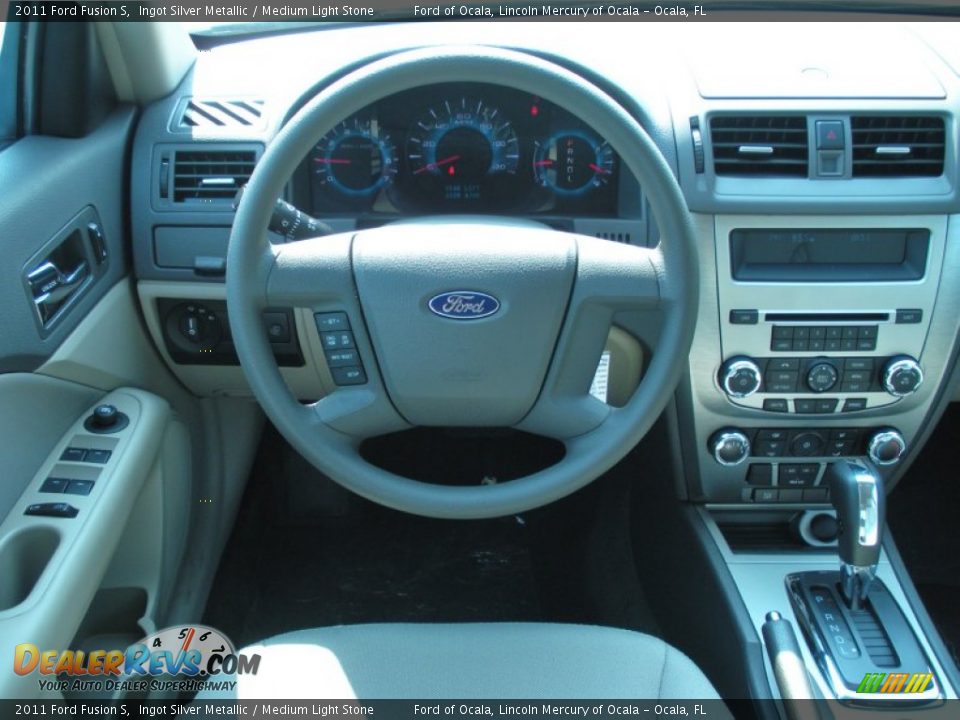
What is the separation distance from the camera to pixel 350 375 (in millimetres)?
1393

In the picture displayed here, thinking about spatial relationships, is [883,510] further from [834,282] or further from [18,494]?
[18,494]

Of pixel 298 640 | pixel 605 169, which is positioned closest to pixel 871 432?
pixel 605 169

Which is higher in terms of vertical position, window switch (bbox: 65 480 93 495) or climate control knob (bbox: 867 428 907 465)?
window switch (bbox: 65 480 93 495)

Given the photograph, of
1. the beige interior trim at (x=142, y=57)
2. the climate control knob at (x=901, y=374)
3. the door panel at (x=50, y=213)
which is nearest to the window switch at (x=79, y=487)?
the door panel at (x=50, y=213)

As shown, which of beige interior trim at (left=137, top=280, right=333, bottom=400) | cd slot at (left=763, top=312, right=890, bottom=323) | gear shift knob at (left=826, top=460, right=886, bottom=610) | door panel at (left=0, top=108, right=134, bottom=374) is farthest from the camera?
beige interior trim at (left=137, top=280, right=333, bottom=400)

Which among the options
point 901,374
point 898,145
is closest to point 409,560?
point 901,374

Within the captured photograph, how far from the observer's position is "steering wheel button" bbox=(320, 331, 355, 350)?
1358 millimetres

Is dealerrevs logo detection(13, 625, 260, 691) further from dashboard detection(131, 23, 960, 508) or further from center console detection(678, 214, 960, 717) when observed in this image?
center console detection(678, 214, 960, 717)

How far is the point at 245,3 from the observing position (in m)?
1.95

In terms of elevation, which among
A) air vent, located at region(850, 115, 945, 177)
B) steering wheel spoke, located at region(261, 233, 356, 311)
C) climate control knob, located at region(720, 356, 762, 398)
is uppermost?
air vent, located at region(850, 115, 945, 177)

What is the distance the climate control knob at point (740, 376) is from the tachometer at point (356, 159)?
2.39 ft

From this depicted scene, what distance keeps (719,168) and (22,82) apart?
1270 mm

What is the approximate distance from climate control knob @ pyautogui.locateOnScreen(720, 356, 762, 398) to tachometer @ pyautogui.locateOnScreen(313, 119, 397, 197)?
729 mm

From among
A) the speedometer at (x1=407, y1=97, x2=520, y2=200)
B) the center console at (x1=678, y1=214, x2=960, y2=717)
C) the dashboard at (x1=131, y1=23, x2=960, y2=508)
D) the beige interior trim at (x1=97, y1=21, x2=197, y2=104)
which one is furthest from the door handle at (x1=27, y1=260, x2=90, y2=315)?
the center console at (x1=678, y1=214, x2=960, y2=717)
